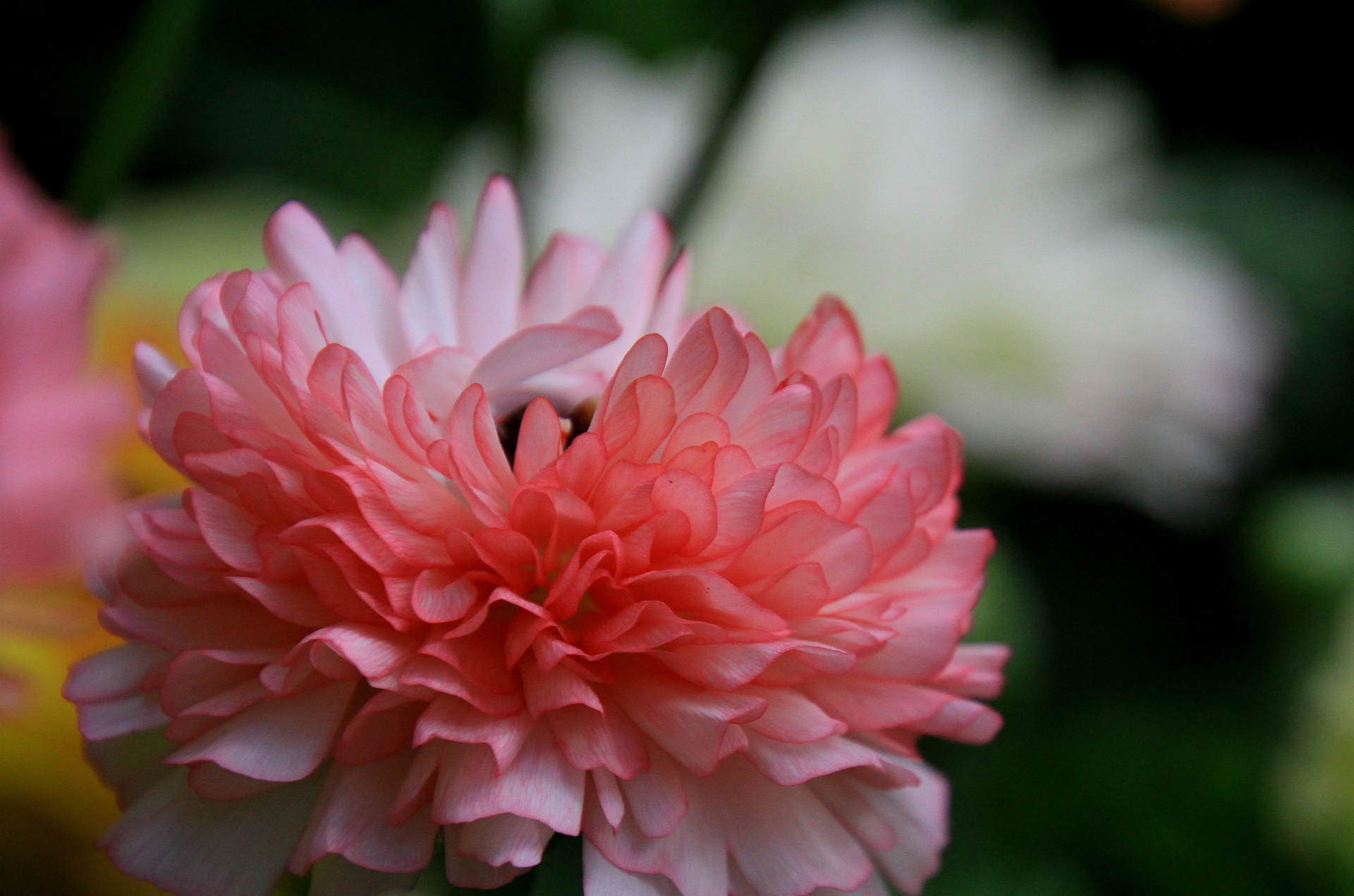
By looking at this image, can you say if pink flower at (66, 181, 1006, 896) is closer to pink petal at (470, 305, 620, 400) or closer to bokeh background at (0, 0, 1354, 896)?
pink petal at (470, 305, 620, 400)

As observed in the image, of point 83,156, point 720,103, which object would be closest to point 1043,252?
point 720,103

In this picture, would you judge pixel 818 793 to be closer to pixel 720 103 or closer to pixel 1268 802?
pixel 720 103

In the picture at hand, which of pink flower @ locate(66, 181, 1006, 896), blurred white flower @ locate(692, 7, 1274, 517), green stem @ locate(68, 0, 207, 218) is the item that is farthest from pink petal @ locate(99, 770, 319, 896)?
blurred white flower @ locate(692, 7, 1274, 517)

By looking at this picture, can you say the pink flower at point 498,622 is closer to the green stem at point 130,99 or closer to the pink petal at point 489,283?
the pink petal at point 489,283

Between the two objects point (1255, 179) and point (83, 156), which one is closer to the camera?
point (83, 156)

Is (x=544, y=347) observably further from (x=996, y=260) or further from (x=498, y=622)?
(x=996, y=260)

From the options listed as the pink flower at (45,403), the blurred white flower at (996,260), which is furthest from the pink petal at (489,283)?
the blurred white flower at (996,260)
